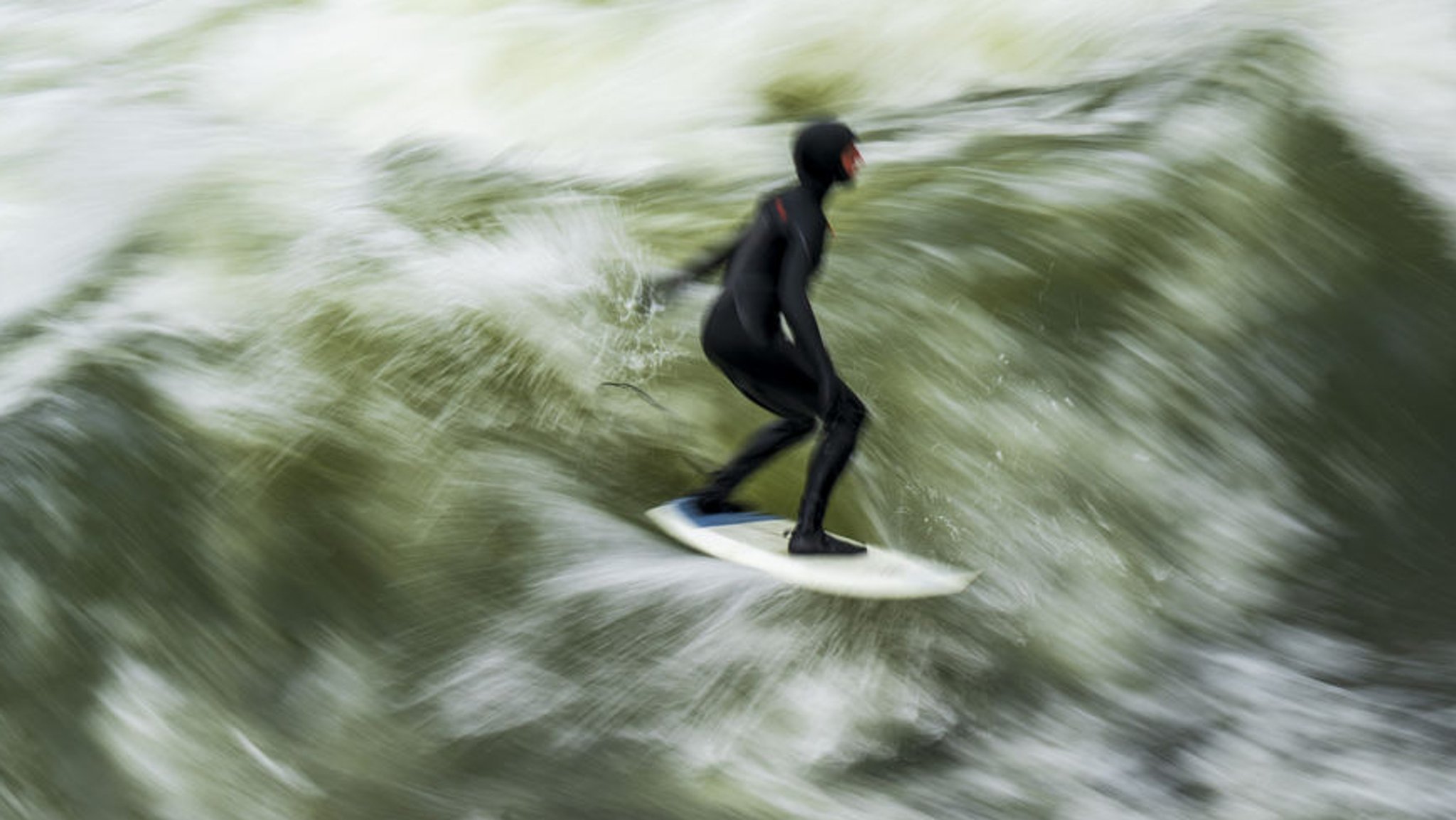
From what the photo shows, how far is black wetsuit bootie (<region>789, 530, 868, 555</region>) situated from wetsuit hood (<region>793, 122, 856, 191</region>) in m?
0.94

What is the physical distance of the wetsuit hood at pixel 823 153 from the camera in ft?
14.1

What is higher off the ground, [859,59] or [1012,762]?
[859,59]

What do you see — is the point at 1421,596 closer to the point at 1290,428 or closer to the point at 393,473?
the point at 1290,428

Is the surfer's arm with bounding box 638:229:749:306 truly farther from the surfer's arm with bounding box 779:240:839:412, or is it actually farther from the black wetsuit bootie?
the black wetsuit bootie

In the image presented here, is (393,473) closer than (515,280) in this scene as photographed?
Yes

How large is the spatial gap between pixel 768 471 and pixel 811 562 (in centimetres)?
91

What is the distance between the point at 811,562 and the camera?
446cm

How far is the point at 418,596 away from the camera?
4746 millimetres

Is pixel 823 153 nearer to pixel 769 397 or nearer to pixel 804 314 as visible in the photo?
pixel 804 314

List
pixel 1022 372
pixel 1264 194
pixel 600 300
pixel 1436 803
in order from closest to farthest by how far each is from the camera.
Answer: pixel 1436 803, pixel 1022 372, pixel 600 300, pixel 1264 194

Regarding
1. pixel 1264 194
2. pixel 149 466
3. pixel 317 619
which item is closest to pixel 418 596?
pixel 317 619

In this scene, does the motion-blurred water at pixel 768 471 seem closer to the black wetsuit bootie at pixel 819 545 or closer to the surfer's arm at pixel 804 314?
the black wetsuit bootie at pixel 819 545

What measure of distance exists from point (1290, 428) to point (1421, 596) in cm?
78

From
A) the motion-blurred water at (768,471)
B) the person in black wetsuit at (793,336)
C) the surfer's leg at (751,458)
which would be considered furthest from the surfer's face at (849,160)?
the motion-blurred water at (768,471)
